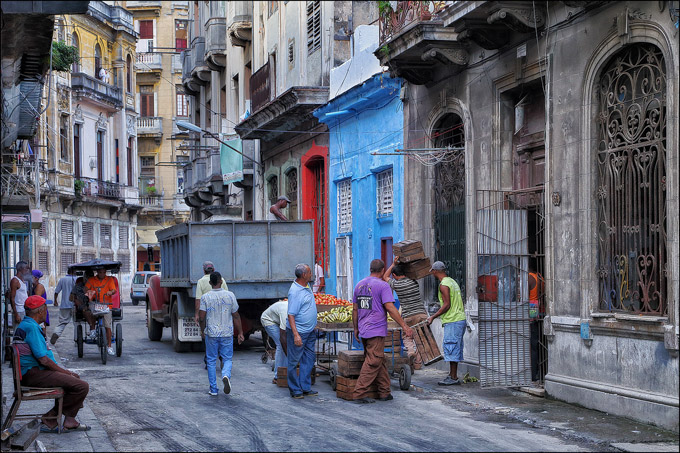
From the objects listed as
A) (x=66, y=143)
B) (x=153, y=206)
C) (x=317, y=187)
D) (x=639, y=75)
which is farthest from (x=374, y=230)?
(x=153, y=206)

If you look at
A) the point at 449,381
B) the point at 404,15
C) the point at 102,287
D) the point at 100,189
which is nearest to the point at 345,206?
the point at 102,287

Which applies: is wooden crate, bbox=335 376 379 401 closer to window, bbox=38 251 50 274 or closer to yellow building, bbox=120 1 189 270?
window, bbox=38 251 50 274

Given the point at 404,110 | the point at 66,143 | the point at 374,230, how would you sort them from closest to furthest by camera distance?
the point at 404,110 → the point at 374,230 → the point at 66,143

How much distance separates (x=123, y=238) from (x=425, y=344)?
3845 cm

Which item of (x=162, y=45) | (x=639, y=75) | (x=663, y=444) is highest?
(x=162, y=45)

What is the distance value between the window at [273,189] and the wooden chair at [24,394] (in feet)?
59.0

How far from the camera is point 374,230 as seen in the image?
20.1 m

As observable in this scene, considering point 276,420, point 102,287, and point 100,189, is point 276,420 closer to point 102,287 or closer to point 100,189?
point 102,287

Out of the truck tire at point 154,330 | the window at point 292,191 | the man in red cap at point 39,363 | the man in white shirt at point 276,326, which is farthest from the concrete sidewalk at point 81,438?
the window at point 292,191

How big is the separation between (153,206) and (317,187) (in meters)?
36.9

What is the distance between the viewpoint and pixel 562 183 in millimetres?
12328

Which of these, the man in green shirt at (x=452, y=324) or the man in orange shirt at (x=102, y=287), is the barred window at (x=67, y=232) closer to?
the man in orange shirt at (x=102, y=287)

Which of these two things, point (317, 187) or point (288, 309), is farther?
point (317, 187)

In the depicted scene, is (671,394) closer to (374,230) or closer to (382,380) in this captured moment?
(382,380)
